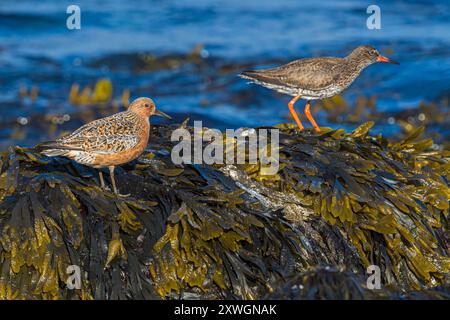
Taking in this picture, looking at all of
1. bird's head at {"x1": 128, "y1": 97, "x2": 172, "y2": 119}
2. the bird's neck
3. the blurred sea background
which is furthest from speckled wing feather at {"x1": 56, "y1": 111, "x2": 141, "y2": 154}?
the blurred sea background

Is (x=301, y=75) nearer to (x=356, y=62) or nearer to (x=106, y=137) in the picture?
(x=356, y=62)

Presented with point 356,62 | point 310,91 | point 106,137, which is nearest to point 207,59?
point 356,62

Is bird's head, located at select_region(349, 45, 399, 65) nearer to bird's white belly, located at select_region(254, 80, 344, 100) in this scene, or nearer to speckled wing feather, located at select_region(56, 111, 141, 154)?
bird's white belly, located at select_region(254, 80, 344, 100)

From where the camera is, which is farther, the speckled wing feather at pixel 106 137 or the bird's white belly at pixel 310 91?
the bird's white belly at pixel 310 91

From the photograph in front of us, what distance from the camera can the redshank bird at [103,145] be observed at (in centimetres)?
477

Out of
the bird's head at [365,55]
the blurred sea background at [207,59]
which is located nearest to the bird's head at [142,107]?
the bird's head at [365,55]

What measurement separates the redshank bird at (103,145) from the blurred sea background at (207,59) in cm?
538

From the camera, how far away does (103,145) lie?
4805 mm

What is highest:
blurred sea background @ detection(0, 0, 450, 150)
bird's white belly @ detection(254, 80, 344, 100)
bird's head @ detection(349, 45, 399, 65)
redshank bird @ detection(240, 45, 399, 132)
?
bird's head @ detection(349, 45, 399, 65)

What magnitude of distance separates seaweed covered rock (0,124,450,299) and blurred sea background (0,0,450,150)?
4671 mm

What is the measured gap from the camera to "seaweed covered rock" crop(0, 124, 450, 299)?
445cm

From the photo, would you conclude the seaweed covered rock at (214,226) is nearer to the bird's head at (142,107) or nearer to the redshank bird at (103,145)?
the redshank bird at (103,145)

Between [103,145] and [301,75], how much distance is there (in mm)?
2431
